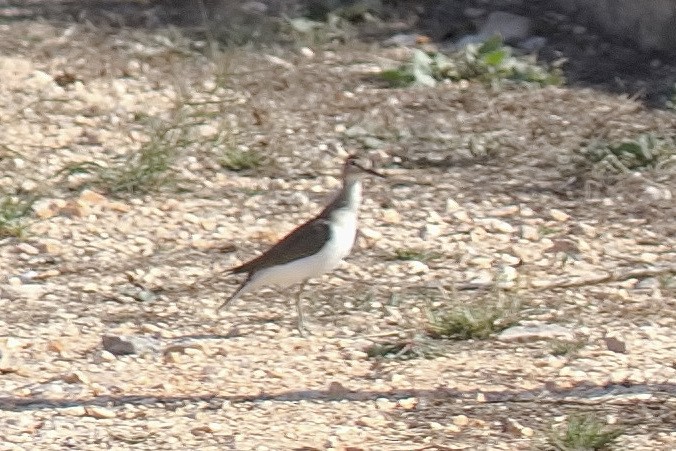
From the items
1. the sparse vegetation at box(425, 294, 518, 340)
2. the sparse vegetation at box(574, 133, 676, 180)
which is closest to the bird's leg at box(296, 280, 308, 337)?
the sparse vegetation at box(425, 294, 518, 340)

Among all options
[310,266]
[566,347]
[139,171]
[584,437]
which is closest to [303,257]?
[310,266]

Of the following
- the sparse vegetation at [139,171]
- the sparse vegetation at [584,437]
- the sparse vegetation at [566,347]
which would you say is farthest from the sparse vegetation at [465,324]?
the sparse vegetation at [139,171]

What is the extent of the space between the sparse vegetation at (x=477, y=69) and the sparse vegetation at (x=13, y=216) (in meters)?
2.65

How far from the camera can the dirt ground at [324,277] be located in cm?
540

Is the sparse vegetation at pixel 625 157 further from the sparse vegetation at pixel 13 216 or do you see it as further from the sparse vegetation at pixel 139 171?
the sparse vegetation at pixel 13 216

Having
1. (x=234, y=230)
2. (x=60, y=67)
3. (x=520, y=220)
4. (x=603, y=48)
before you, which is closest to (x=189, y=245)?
(x=234, y=230)

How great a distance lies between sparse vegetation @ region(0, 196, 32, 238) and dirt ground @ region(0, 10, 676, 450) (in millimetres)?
60

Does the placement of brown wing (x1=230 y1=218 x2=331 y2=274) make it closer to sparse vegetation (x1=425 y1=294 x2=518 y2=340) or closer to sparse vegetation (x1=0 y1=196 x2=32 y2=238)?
sparse vegetation (x1=425 y1=294 x2=518 y2=340)

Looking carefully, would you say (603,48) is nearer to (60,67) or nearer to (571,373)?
(60,67)

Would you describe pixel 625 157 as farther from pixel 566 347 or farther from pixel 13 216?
pixel 13 216

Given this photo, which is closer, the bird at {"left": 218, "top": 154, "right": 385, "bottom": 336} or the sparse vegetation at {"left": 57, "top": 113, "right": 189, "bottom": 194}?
the bird at {"left": 218, "top": 154, "right": 385, "bottom": 336}

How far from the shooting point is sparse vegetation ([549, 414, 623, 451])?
492 cm

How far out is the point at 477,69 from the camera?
938cm

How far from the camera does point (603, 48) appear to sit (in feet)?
32.6
